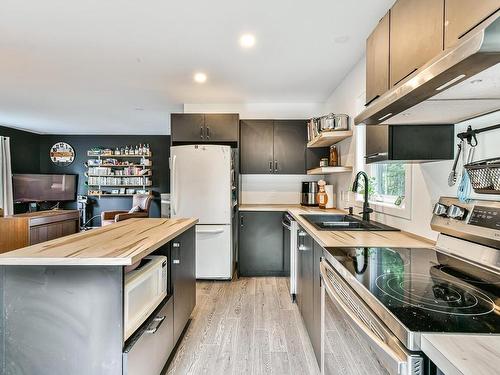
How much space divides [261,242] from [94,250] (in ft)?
8.19

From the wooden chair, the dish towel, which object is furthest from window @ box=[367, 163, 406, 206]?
the dish towel

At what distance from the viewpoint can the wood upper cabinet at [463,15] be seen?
82 cm

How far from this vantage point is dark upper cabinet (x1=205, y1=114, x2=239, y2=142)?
3.75 meters

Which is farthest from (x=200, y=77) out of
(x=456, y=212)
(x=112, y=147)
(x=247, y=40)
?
(x=112, y=147)

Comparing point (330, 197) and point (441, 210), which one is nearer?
point (441, 210)

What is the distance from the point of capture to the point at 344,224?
7.78 feet

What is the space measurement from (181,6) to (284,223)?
7.95 ft

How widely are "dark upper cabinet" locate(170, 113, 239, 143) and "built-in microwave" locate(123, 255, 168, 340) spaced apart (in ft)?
7.50

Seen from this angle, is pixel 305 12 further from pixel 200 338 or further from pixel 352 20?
pixel 200 338

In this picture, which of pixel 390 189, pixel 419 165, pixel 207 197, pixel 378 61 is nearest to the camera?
pixel 378 61

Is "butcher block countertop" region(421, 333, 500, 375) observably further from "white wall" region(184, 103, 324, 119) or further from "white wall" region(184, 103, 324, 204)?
"white wall" region(184, 103, 324, 119)

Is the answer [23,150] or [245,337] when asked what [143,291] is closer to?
[245,337]

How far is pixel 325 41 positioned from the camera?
2.41 m

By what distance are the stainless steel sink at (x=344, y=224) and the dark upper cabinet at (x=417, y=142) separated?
62 centimetres
